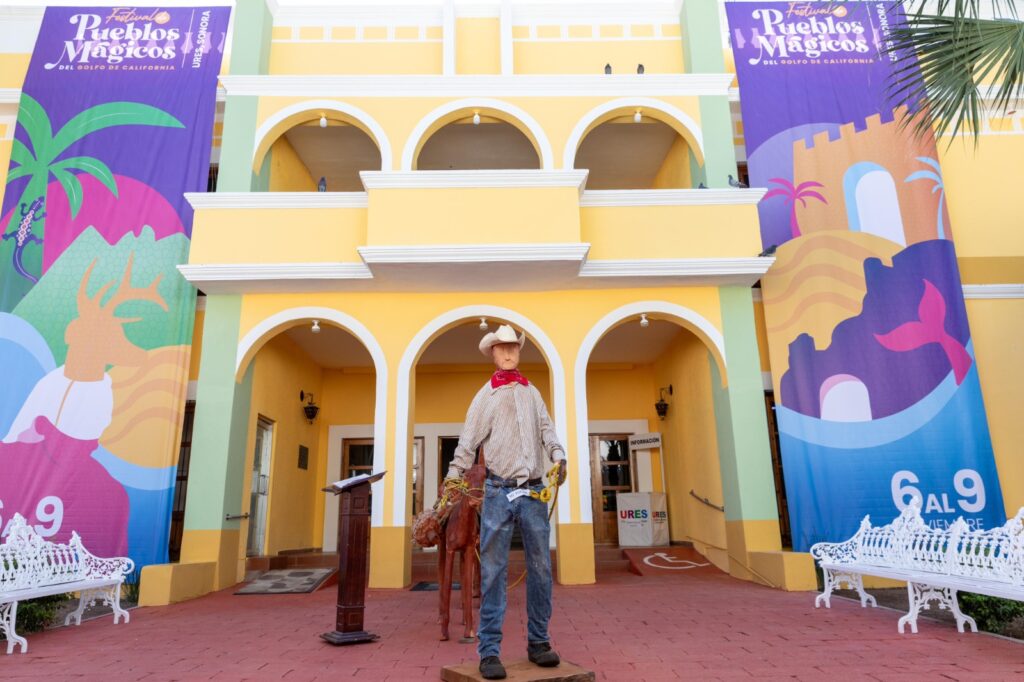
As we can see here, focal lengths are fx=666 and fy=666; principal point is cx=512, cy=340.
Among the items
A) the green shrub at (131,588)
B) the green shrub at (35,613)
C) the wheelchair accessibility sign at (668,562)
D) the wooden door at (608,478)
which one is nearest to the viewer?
the green shrub at (35,613)

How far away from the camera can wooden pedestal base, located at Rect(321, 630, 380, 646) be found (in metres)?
4.67

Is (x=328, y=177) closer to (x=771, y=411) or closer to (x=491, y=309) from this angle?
(x=491, y=309)

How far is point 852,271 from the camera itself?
925 centimetres

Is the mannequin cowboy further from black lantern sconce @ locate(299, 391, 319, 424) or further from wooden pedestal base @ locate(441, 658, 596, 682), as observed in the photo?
black lantern sconce @ locate(299, 391, 319, 424)

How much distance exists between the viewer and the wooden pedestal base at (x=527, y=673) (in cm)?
329

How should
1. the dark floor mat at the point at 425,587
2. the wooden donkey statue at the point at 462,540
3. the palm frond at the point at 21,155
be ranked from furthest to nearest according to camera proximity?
the palm frond at the point at 21,155 < the dark floor mat at the point at 425,587 < the wooden donkey statue at the point at 462,540

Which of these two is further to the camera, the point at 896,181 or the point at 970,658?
the point at 896,181

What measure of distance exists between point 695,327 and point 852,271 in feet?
7.89

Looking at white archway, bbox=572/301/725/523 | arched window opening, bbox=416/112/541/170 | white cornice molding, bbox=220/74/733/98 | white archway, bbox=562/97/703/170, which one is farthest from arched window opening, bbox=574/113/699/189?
white archway, bbox=572/301/725/523

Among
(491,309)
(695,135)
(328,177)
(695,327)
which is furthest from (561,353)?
(328,177)

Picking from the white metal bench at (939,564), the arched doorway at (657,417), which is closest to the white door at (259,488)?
the arched doorway at (657,417)

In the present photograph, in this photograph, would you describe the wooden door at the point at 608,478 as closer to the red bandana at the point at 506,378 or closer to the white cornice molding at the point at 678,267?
the white cornice molding at the point at 678,267

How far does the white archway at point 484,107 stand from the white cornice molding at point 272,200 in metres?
1.25

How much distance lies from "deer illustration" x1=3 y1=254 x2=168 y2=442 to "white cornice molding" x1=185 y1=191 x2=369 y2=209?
4.25ft
